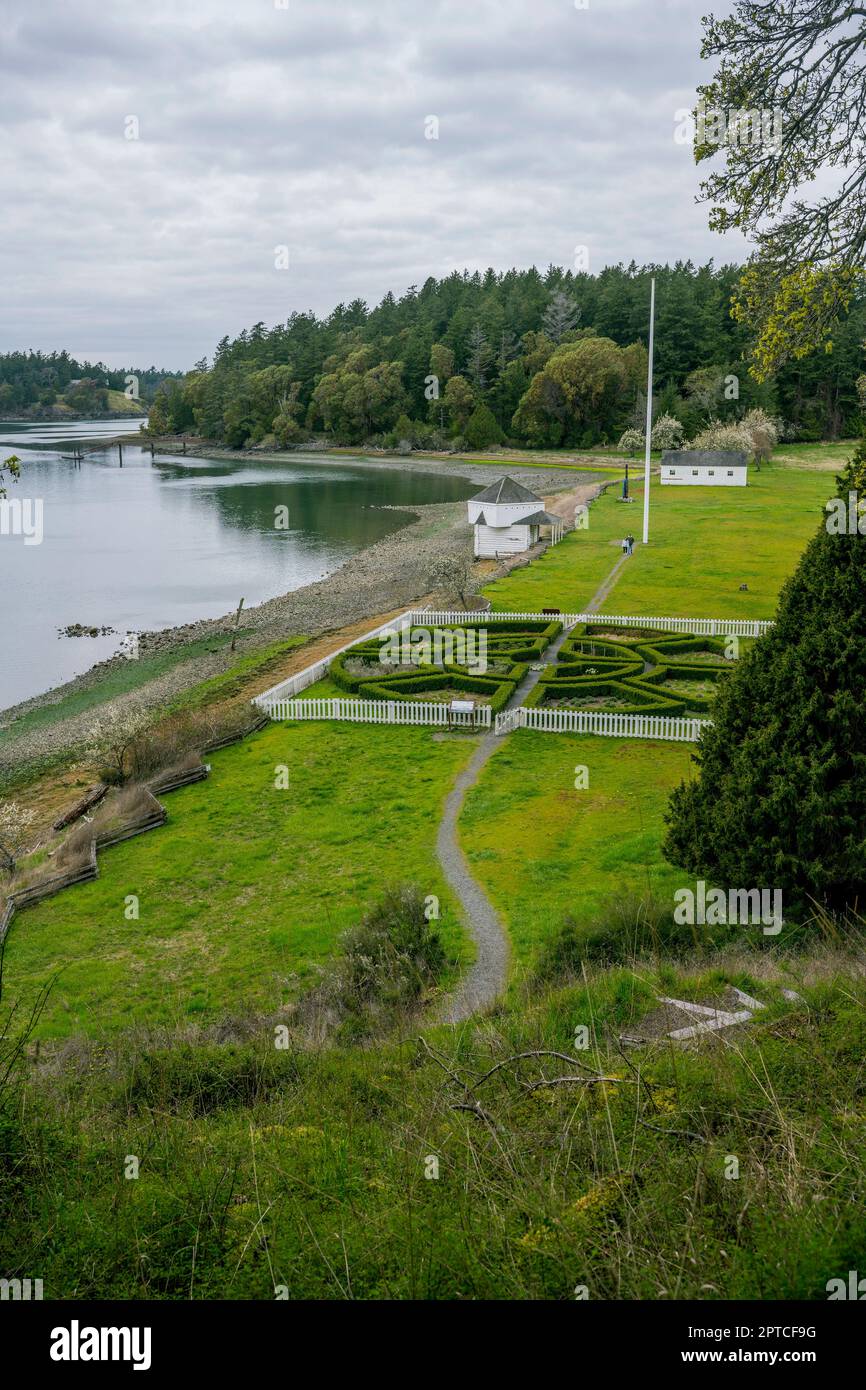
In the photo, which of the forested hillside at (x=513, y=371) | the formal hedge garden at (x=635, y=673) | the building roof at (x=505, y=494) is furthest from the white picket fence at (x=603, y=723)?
the forested hillside at (x=513, y=371)

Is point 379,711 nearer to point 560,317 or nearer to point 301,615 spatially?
point 301,615

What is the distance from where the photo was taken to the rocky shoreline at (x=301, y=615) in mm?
31906

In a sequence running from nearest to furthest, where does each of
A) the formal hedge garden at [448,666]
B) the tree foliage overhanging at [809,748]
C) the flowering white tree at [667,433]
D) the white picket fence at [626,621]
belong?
the tree foliage overhanging at [809,748], the formal hedge garden at [448,666], the white picket fence at [626,621], the flowering white tree at [667,433]

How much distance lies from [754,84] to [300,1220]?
1221 centimetres

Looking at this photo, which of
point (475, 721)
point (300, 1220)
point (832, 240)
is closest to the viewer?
point (300, 1220)

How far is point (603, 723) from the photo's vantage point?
24297 millimetres

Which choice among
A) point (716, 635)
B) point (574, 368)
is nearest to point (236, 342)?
point (574, 368)

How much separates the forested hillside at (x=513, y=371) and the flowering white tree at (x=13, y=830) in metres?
78.1

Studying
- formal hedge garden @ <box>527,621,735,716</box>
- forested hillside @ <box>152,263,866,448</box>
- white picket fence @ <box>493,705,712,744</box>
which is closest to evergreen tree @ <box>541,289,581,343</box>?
forested hillside @ <box>152,263,866,448</box>

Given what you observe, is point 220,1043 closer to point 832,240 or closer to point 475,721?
point 832,240

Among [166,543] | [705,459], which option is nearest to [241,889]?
[166,543]

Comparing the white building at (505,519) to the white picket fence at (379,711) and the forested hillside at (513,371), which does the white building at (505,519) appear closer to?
the white picket fence at (379,711)

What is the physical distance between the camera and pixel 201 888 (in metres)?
17.5

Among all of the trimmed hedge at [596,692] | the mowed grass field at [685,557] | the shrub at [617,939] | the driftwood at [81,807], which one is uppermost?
the mowed grass field at [685,557]
